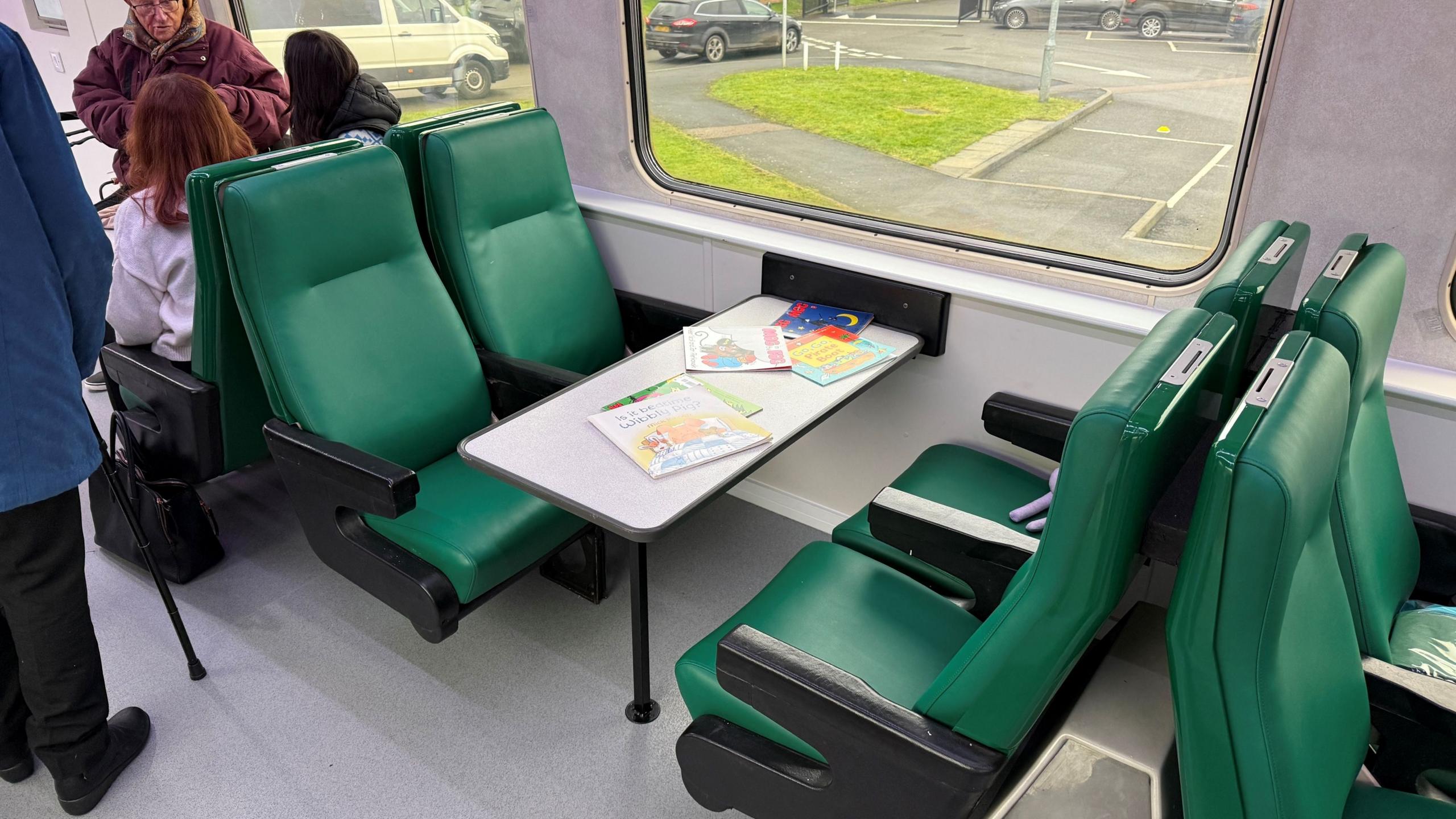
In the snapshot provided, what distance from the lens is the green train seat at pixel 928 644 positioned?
1017mm

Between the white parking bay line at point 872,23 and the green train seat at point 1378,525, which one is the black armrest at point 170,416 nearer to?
the green train seat at point 1378,525

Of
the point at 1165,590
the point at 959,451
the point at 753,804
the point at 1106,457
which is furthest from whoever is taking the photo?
the point at 959,451

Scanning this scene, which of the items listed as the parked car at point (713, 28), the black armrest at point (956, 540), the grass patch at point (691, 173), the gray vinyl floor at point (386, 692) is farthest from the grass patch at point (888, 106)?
the black armrest at point (956, 540)

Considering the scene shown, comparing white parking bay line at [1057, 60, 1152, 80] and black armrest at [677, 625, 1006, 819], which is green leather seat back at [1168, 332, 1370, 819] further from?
white parking bay line at [1057, 60, 1152, 80]

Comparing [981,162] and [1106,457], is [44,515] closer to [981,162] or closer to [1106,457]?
[1106,457]

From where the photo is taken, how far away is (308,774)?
1943 mm

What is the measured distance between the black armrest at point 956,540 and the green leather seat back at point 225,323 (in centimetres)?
160

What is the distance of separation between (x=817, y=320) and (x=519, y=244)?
2.99ft

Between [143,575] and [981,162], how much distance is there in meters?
5.41

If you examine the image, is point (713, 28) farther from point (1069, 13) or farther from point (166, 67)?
point (166, 67)

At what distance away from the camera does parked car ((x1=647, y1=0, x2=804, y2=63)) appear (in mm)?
2859

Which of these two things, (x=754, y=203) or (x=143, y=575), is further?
(x=754, y=203)

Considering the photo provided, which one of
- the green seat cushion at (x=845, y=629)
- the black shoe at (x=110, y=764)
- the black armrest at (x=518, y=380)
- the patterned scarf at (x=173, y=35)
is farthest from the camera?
the patterned scarf at (x=173, y=35)

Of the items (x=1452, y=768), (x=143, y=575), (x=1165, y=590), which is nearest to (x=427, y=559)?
(x=143, y=575)
